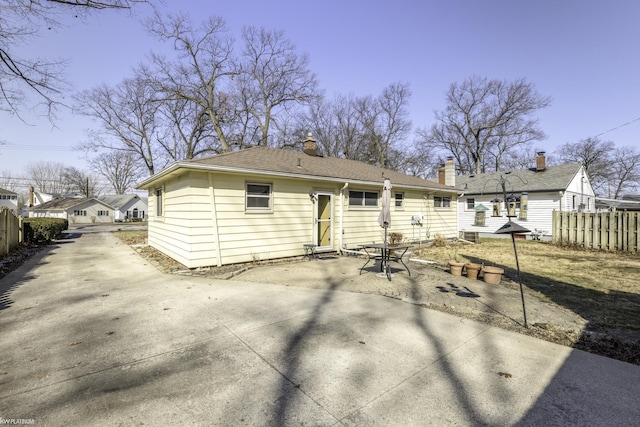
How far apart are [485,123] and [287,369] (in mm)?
37251

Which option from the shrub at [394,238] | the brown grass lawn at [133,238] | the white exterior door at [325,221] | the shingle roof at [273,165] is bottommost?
the brown grass lawn at [133,238]

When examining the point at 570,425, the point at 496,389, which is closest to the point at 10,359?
the point at 496,389

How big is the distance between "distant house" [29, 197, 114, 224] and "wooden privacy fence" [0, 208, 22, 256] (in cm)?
3922

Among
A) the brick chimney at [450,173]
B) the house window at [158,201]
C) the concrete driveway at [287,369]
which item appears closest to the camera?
the concrete driveway at [287,369]

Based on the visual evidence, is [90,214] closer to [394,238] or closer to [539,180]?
[394,238]

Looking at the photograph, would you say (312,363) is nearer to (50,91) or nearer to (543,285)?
(543,285)

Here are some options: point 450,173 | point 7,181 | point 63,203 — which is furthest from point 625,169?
point 7,181

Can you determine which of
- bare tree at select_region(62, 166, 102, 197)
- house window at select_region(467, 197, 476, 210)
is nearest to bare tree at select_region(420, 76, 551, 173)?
house window at select_region(467, 197, 476, 210)

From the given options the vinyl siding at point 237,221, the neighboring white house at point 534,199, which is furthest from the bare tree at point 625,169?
the vinyl siding at point 237,221

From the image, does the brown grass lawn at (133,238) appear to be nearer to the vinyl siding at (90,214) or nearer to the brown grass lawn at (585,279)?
the brown grass lawn at (585,279)

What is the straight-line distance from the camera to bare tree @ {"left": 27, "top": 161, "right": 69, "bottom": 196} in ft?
207

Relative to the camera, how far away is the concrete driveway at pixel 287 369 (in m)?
2.27

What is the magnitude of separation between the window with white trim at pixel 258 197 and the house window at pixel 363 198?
11.7 ft

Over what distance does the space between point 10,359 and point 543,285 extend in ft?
29.3
